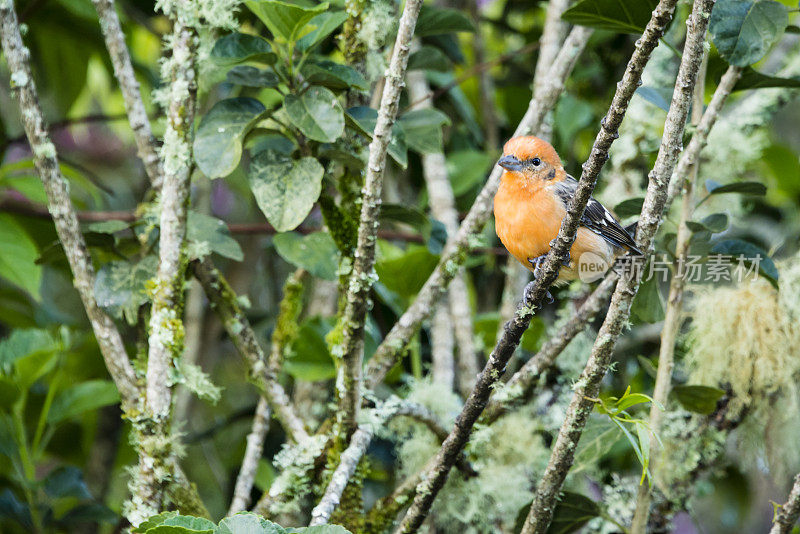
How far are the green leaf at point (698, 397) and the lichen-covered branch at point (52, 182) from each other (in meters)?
1.34

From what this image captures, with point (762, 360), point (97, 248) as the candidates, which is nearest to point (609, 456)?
point (762, 360)

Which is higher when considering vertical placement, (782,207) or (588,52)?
(588,52)

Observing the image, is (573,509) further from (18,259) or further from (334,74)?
(18,259)

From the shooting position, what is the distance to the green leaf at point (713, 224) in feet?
5.95

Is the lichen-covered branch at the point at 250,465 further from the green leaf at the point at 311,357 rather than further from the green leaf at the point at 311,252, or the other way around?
the green leaf at the point at 311,252

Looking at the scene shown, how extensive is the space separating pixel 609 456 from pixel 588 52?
5.38 feet

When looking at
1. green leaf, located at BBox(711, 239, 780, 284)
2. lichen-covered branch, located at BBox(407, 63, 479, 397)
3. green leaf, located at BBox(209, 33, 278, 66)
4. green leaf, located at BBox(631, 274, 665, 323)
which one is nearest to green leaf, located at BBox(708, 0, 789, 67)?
green leaf, located at BBox(711, 239, 780, 284)

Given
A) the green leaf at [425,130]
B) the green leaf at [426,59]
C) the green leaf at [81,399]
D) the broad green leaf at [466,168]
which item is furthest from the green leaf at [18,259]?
the broad green leaf at [466,168]

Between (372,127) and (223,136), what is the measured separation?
342 millimetres

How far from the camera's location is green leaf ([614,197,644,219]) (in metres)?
1.96

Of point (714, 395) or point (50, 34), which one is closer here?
point (714, 395)

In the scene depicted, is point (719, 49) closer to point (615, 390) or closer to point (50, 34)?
point (615, 390)

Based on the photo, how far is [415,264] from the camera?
94.7 inches

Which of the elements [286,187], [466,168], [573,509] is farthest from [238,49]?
[573,509]
